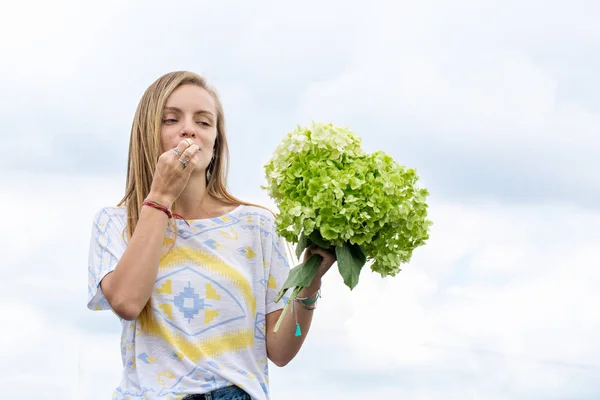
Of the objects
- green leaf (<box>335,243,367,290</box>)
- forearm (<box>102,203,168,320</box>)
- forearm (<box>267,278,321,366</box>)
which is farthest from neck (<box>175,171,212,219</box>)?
green leaf (<box>335,243,367,290</box>)

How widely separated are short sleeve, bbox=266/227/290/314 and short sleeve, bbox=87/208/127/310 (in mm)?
846

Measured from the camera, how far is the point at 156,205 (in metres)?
4.64

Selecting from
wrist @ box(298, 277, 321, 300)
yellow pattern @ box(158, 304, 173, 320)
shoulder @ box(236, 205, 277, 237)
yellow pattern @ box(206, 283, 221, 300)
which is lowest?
yellow pattern @ box(158, 304, 173, 320)

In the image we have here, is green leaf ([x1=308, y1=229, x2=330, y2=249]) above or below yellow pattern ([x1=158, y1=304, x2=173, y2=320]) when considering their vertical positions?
above

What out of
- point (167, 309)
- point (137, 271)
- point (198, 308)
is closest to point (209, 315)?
point (198, 308)

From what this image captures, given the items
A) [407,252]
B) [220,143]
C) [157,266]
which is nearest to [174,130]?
[220,143]

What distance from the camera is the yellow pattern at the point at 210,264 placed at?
4.77 metres

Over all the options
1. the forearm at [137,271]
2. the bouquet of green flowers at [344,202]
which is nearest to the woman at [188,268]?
the forearm at [137,271]

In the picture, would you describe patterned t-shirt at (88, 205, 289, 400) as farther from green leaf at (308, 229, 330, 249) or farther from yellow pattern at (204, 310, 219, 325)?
green leaf at (308, 229, 330, 249)

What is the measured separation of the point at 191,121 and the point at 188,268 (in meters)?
0.84

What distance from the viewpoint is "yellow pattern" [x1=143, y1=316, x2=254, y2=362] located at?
457 centimetres

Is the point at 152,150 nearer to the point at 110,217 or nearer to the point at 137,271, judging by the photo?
the point at 110,217

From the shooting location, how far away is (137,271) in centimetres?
449

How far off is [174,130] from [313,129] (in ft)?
2.89
